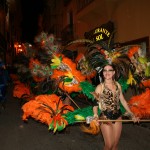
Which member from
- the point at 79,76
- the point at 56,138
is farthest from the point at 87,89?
the point at 56,138

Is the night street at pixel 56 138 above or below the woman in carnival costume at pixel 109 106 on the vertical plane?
below

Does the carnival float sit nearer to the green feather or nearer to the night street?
the green feather

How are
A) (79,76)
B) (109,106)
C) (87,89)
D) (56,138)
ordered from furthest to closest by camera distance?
(56,138), (79,76), (87,89), (109,106)

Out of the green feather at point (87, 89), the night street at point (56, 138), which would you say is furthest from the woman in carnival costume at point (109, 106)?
the night street at point (56, 138)

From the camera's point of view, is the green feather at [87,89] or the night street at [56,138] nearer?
the green feather at [87,89]

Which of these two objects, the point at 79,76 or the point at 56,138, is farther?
the point at 56,138

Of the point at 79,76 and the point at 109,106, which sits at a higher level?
the point at 79,76

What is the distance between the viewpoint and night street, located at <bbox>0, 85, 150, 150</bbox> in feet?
21.6

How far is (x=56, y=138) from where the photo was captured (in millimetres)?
7328

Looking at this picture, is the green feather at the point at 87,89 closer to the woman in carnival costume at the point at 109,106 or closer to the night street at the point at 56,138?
the woman in carnival costume at the point at 109,106

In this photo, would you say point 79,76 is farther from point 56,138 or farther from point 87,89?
point 56,138

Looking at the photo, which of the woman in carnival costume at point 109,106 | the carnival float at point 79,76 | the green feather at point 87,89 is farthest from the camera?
the green feather at point 87,89

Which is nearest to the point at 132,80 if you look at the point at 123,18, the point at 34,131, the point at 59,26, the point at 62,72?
the point at 62,72

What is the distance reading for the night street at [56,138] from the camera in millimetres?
6598
